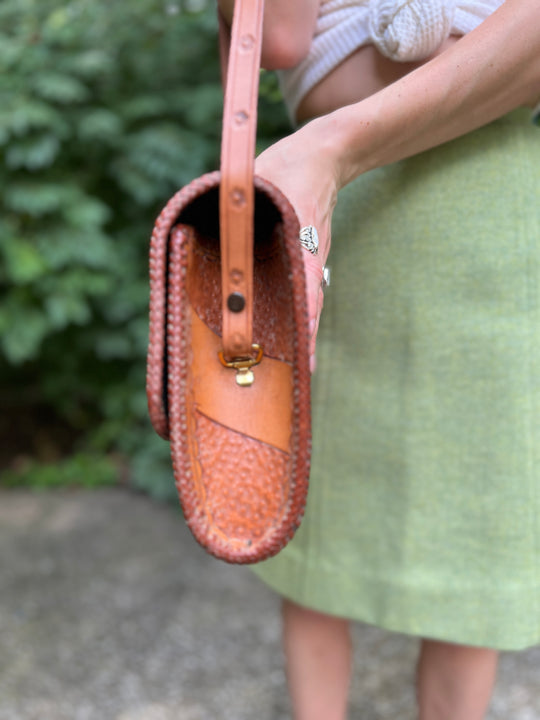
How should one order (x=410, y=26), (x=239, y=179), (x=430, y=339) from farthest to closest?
(x=430, y=339), (x=410, y=26), (x=239, y=179)

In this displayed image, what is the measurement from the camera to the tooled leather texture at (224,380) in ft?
1.62

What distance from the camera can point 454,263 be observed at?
78 centimetres

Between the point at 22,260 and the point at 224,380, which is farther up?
the point at 224,380

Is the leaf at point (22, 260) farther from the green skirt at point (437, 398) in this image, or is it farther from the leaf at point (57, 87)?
the green skirt at point (437, 398)

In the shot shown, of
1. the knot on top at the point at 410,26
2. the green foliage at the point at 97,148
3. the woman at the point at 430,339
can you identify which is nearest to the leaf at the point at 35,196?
the green foliage at the point at 97,148

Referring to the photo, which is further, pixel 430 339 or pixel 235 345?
pixel 430 339

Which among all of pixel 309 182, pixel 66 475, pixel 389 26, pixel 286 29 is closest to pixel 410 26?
pixel 389 26

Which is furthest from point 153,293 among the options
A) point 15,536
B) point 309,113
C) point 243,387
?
point 15,536

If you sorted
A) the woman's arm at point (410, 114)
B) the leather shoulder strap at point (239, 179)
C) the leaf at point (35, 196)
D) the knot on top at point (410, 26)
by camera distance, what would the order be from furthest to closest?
1. the leaf at point (35, 196)
2. the knot on top at point (410, 26)
3. the woman's arm at point (410, 114)
4. the leather shoulder strap at point (239, 179)

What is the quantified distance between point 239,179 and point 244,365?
0.47 ft

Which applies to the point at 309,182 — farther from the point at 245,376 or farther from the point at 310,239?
the point at 245,376

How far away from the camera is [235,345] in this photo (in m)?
0.50

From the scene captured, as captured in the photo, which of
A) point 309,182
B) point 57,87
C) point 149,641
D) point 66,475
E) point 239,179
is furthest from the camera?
point 66,475

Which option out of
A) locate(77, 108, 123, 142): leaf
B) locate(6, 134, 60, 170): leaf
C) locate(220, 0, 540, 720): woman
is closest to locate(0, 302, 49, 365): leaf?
locate(6, 134, 60, 170): leaf
